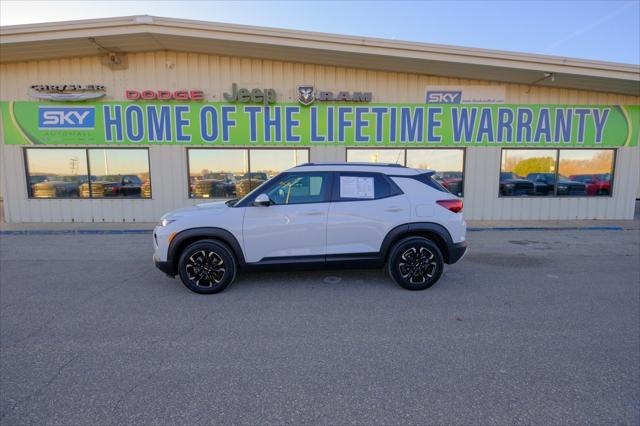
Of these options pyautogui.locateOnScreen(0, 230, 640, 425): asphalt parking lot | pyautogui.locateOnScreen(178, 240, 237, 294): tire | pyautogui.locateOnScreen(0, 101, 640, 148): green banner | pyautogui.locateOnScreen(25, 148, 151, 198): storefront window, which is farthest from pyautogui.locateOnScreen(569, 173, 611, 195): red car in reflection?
pyautogui.locateOnScreen(25, 148, 151, 198): storefront window

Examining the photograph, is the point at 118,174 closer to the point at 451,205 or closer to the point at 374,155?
the point at 374,155

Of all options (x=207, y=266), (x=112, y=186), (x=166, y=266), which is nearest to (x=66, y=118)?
(x=112, y=186)

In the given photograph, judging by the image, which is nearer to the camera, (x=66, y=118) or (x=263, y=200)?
(x=263, y=200)

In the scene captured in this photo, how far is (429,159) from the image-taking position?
36.4 ft

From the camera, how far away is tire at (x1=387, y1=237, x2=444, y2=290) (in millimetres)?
4879

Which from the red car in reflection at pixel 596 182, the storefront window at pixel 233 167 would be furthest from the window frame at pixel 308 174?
the red car in reflection at pixel 596 182

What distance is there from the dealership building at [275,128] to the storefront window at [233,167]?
0.12 feet

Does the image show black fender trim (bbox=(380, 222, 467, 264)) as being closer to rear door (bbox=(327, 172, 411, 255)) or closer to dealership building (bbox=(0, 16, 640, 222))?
rear door (bbox=(327, 172, 411, 255))

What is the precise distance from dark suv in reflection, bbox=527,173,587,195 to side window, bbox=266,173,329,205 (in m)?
9.51

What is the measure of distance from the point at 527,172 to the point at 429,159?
11.2ft

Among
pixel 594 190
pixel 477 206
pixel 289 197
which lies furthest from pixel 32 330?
pixel 594 190

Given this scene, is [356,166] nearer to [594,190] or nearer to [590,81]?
[590,81]

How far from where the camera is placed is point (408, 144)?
35.7 ft

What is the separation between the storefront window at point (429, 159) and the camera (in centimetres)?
1092
